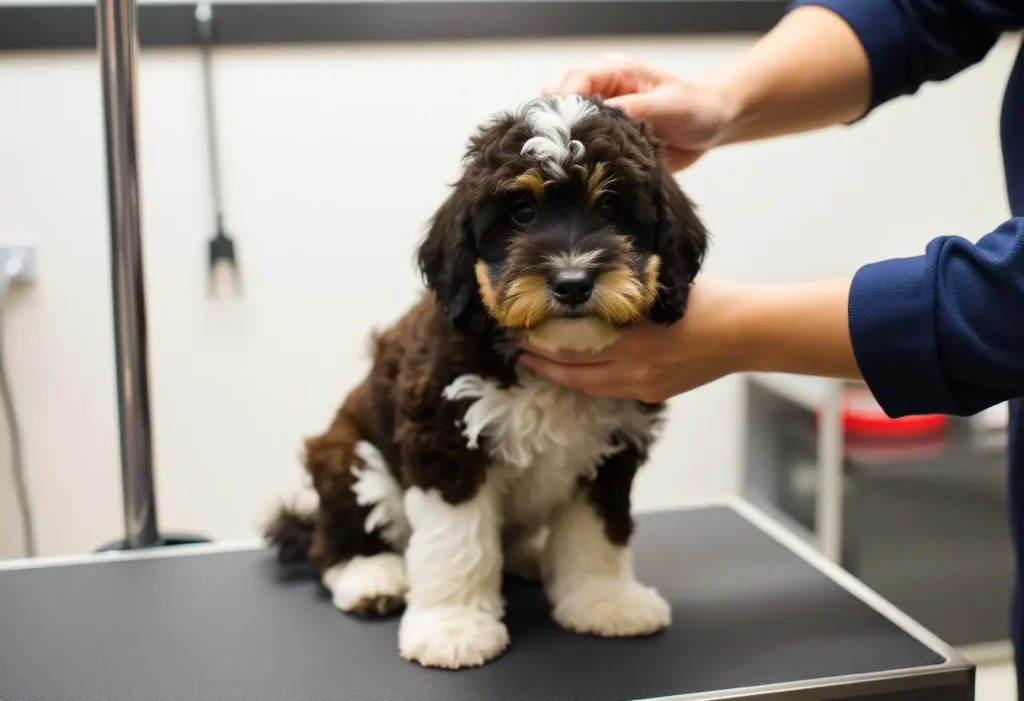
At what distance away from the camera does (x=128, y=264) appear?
1.49m

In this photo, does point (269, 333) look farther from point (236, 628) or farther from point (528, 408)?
point (528, 408)

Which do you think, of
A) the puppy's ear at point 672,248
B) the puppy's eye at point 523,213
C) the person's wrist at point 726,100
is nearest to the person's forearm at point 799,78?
the person's wrist at point 726,100

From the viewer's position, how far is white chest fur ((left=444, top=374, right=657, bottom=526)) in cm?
118

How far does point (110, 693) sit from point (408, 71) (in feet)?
5.68

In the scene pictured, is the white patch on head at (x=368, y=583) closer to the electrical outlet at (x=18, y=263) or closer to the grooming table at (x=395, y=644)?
the grooming table at (x=395, y=644)

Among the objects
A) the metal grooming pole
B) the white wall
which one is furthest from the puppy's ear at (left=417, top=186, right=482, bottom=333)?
the white wall

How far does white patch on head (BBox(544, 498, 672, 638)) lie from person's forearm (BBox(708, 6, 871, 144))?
633mm

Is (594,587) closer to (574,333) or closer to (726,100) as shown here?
(574,333)

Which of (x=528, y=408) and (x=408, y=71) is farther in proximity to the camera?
(x=408, y=71)

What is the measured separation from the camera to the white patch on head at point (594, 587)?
4.15 feet

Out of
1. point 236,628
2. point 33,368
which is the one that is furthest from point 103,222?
point 236,628

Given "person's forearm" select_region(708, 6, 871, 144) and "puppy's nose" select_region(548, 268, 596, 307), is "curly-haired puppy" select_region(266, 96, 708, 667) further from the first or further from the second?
"person's forearm" select_region(708, 6, 871, 144)

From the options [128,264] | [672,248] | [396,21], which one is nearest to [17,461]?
[128,264]

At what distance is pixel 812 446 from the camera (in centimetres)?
275
